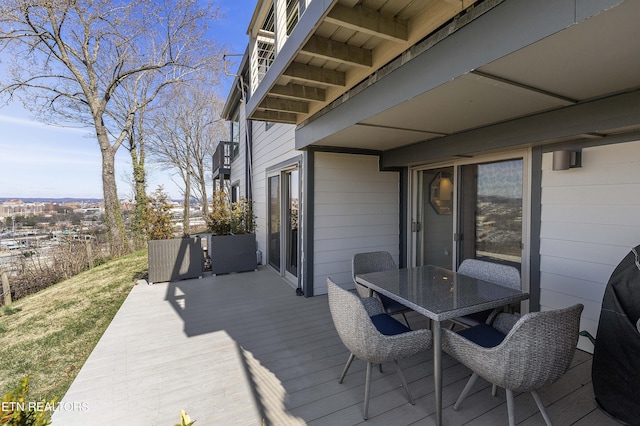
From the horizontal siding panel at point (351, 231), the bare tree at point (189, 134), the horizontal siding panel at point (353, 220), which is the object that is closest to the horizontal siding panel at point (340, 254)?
the horizontal siding panel at point (351, 231)

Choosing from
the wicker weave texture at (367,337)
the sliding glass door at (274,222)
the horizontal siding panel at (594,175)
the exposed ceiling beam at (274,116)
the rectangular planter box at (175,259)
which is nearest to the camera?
the wicker weave texture at (367,337)

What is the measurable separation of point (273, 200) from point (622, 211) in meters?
5.28

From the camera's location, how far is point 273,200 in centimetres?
637

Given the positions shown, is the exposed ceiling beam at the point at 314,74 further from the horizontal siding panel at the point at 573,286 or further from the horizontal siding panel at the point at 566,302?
the horizontal siding panel at the point at 566,302

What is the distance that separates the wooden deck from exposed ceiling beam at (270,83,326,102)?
2637 mm

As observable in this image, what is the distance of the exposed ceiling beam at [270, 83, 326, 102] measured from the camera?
10.4 ft

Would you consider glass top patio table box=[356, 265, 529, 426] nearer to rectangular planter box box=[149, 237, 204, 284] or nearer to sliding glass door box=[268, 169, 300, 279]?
sliding glass door box=[268, 169, 300, 279]

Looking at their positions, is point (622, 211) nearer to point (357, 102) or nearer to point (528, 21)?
point (528, 21)

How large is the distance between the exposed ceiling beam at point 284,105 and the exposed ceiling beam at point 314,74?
0.92 meters

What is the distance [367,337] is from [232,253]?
14.9 ft

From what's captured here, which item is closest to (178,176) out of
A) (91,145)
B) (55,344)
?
(91,145)

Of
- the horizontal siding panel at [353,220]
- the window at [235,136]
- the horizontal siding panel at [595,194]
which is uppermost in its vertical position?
the window at [235,136]

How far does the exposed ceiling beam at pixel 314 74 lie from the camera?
8.82ft

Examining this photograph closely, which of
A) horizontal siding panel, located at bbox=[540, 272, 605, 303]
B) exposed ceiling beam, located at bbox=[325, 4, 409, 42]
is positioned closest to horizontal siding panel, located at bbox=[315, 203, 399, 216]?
horizontal siding panel, located at bbox=[540, 272, 605, 303]
